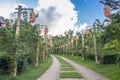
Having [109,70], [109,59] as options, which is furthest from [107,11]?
[109,59]

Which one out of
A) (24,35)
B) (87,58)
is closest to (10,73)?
(24,35)

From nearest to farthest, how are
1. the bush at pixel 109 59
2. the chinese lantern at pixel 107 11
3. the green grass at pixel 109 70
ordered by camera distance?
the green grass at pixel 109 70 < the chinese lantern at pixel 107 11 < the bush at pixel 109 59

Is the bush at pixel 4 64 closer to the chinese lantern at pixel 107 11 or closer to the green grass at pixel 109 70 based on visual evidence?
the green grass at pixel 109 70

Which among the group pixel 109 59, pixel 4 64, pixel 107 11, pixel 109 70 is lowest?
pixel 109 70

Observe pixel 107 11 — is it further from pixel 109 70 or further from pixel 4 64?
pixel 4 64

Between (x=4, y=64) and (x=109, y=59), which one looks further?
(x=109, y=59)

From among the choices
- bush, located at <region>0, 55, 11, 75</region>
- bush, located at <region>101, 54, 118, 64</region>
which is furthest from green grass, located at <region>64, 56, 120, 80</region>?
bush, located at <region>0, 55, 11, 75</region>

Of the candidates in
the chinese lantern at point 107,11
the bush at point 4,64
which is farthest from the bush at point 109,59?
the bush at point 4,64

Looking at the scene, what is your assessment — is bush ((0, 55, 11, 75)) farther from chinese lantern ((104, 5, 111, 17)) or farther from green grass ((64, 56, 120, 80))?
chinese lantern ((104, 5, 111, 17))

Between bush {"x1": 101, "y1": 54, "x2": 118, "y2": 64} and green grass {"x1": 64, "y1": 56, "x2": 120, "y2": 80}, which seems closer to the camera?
green grass {"x1": 64, "y1": 56, "x2": 120, "y2": 80}

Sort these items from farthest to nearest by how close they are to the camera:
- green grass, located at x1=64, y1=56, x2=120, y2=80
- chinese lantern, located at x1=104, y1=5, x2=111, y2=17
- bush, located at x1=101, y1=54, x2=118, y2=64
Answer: bush, located at x1=101, y1=54, x2=118, y2=64 < chinese lantern, located at x1=104, y1=5, x2=111, y2=17 < green grass, located at x1=64, y1=56, x2=120, y2=80

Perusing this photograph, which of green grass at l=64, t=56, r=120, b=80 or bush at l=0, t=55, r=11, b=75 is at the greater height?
bush at l=0, t=55, r=11, b=75

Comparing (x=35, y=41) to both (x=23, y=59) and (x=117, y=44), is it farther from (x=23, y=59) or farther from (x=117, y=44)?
(x=117, y=44)

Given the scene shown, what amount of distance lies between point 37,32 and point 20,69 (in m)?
12.1
